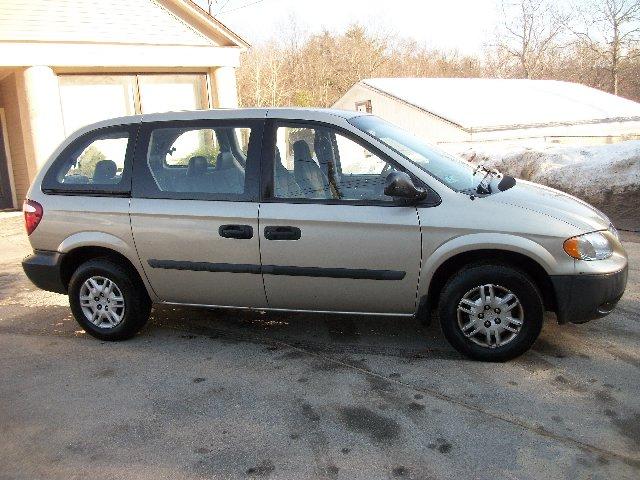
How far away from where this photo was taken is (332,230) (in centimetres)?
398

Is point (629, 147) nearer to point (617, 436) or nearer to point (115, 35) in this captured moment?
point (617, 436)

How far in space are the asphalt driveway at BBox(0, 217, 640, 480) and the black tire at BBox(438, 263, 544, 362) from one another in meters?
0.11

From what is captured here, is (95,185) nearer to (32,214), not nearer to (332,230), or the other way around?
(32,214)

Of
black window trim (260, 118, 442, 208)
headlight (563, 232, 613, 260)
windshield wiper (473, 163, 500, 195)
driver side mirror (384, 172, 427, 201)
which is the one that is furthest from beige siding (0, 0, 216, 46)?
headlight (563, 232, 613, 260)

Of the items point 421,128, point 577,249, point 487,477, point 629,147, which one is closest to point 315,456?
point 487,477

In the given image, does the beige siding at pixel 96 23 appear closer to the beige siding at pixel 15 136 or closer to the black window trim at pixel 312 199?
the beige siding at pixel 15 136

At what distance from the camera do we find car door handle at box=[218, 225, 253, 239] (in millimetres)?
4137

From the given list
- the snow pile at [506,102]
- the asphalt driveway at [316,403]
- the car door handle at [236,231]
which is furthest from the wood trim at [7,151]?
the snow pile at [506,102]

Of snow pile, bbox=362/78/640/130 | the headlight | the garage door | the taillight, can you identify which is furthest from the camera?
snow pile, bbox=362/78/640/130

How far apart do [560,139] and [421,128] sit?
6.43m

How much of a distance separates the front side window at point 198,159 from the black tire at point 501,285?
5.46ft

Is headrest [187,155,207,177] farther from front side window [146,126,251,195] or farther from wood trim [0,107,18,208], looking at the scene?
wood trim [0,107,18,208]

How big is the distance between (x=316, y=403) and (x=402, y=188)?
1.46 m

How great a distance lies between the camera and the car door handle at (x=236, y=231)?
4.14 meters
